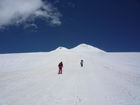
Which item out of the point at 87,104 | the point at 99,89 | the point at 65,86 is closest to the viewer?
the point at 87,104

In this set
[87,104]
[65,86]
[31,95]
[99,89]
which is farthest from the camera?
[65,86]

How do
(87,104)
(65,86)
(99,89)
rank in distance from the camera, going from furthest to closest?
(65,86) → (99,89) → (87,104)

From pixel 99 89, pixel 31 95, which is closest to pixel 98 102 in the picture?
pixel 99 89

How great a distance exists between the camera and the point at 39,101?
14.0 meters

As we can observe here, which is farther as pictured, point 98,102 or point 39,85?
point 39,85

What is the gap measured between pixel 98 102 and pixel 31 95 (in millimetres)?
5695

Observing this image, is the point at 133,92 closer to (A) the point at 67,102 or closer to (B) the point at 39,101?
(A) the point at 67,102

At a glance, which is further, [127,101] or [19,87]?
[19,87]

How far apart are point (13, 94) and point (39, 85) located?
3.56 m

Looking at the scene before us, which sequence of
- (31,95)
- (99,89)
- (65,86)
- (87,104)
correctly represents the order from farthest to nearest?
(65,86) < (99,89) < (31,95) < (87,104)

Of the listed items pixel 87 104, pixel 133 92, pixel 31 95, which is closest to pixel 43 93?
pixel 31 95

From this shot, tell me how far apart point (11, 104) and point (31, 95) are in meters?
2.29

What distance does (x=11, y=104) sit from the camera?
1344cm

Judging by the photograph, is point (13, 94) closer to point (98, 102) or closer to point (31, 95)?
point (31, 95)
